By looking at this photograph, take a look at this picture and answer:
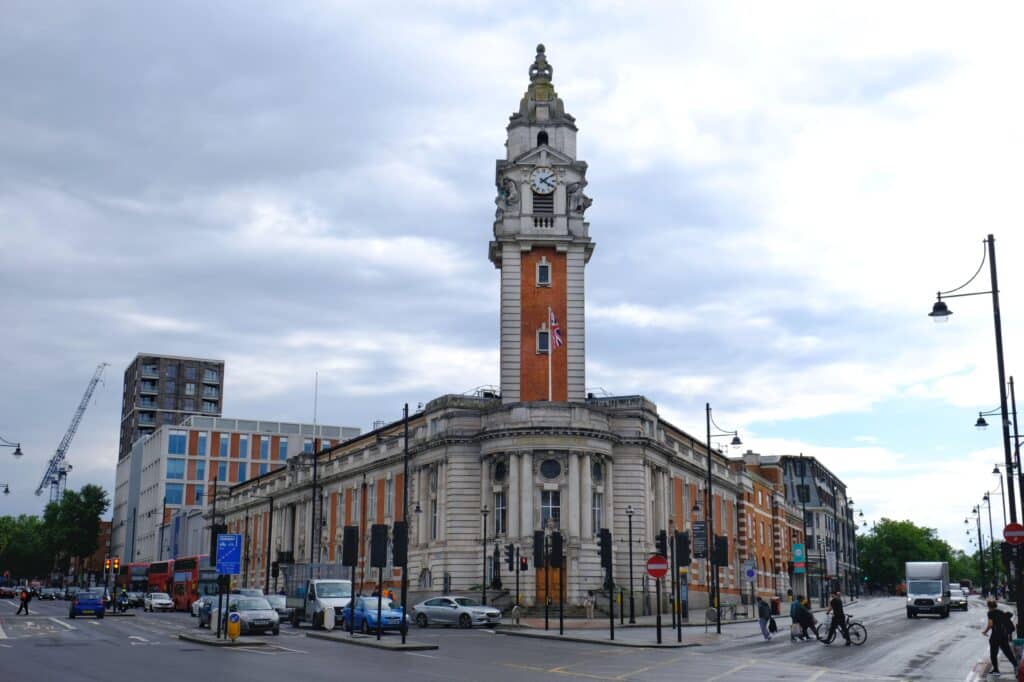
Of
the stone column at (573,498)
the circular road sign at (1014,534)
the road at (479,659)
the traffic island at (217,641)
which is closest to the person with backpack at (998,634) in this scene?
the road at (479,659)

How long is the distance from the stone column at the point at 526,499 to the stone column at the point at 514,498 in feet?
0.67

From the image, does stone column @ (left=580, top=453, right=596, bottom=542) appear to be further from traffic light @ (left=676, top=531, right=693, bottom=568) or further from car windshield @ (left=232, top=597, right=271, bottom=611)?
car windshield @ (left=232, top=597, right=271, bottom=611)

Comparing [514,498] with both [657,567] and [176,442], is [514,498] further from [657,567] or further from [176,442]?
[176,442]

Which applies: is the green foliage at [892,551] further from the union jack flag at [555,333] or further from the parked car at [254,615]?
the parked car at [254,615]

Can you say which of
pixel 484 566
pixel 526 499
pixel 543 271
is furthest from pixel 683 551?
pixel 543 271

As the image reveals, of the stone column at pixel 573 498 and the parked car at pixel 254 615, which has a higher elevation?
the stone column at pixel 573 498

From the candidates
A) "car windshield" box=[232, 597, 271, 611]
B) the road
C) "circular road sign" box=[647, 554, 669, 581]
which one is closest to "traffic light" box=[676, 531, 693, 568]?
"circular road sign" box=[647, 554, 669, 581]

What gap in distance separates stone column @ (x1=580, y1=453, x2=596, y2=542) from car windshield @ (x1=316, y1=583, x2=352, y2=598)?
58.6ft

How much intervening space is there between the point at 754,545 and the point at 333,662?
73514 millimetres

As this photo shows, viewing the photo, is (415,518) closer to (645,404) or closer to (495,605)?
(495,605)

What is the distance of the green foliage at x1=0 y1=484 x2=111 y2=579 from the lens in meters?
143

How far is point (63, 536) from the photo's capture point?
462ft

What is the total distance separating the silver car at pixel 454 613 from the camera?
165 ft

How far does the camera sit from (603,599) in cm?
6122
